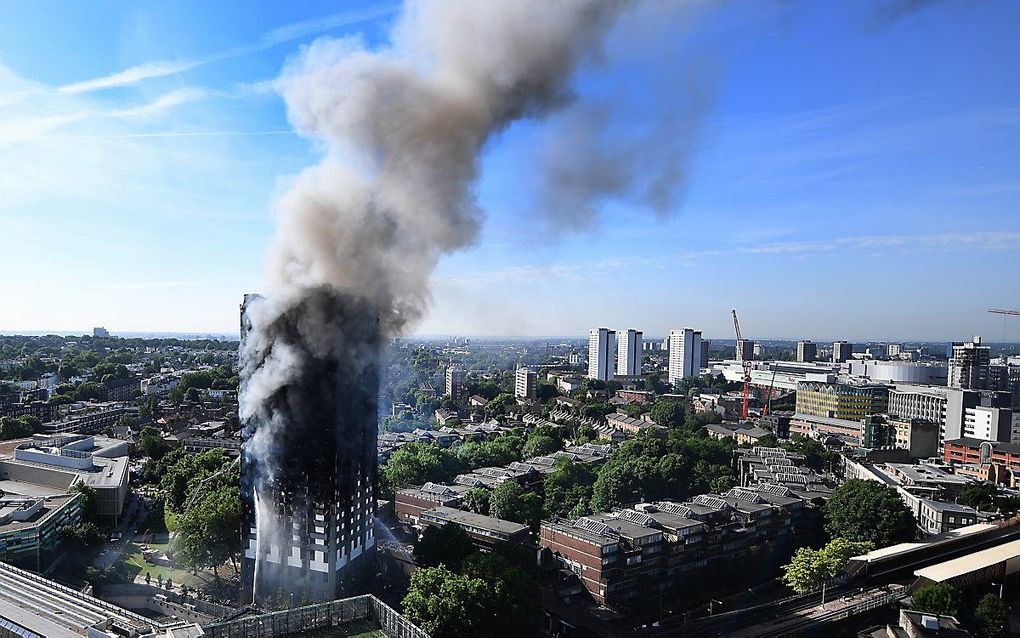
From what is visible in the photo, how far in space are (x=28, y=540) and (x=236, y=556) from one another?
5568mm

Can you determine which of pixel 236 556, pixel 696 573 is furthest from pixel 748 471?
pixel 236 556

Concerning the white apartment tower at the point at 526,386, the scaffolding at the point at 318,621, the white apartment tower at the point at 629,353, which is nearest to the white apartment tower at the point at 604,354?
the white apartment tower at the point at 629,353

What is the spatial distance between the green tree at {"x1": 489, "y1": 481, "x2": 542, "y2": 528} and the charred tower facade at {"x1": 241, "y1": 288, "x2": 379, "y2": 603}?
7.94m

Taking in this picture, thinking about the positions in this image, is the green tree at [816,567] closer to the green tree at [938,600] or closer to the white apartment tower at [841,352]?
the green tree at [938,600]

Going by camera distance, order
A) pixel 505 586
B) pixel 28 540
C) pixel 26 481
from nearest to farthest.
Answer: pixel 505 586, pixel 28 540, pixel 26 481

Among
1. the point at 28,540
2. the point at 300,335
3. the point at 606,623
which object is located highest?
the point at 300,335

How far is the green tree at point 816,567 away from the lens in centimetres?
2022

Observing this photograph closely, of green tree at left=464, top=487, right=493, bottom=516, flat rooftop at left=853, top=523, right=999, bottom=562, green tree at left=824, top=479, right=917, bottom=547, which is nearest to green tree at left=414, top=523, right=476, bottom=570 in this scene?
green tree at left=464, top=487, right=493, bottom=516

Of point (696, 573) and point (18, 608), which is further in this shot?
point (696, 573)

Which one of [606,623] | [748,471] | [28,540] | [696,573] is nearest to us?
[606,623]

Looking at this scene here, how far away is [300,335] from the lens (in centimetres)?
1677

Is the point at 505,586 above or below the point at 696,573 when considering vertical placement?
above

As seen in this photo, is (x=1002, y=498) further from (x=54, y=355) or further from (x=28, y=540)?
(x=54, y=355)

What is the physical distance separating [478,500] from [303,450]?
10.6m
